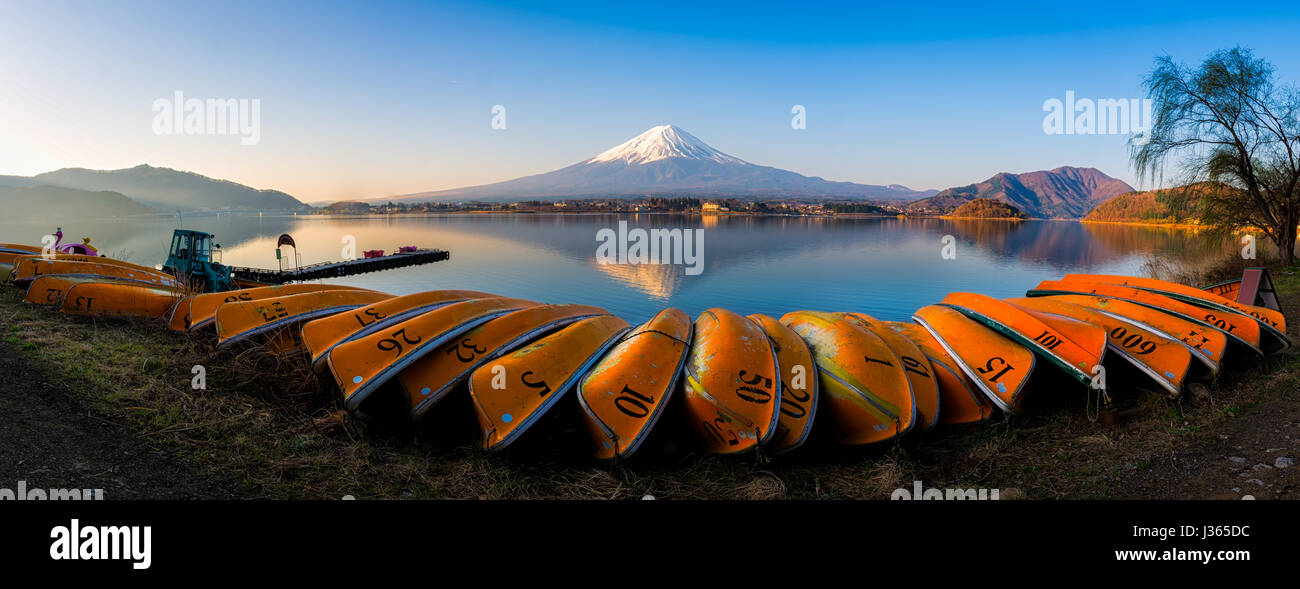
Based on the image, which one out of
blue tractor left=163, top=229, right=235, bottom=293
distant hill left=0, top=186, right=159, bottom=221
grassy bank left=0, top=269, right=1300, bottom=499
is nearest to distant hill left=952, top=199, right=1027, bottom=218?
blue tractor left=163, top=229, right=235, bottom=293

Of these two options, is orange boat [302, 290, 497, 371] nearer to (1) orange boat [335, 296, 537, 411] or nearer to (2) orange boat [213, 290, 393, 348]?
(1) orange boat [335, 296, 537, 411]

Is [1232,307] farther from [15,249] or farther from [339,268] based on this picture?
[339,268]

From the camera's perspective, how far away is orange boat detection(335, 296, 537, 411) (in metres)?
5.26

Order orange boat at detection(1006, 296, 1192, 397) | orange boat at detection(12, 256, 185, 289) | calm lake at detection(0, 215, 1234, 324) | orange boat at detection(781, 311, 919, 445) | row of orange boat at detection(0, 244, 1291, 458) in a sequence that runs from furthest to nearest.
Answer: calm lake at detection(0, 215, 1234, 324) → orange boat at detection(12, 256, 185, 289) → orange boat at detection(1006, 296, 1192, 397) → orange boat at detection(781, 311, 919, 445) → row of orange boat at detection(0, 244, 1291, 458)

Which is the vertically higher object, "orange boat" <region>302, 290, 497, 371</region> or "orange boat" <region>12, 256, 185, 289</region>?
"orange boat" <region>12, 256, 185, 289</region>

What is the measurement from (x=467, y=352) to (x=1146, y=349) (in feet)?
25.5

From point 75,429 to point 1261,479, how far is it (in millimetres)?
8848

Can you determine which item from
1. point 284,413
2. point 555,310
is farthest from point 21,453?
point 555,310

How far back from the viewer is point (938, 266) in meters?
41.5

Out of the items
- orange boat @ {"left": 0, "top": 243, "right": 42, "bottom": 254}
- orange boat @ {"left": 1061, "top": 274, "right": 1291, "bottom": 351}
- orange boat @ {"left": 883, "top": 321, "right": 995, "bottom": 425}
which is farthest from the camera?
orange boat @ {"left": 0, "top": 243, "right": 42, "bottom": 254}

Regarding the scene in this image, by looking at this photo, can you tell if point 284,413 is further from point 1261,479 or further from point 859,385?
point 1261,479

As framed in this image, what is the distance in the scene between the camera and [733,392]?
17.2 ft

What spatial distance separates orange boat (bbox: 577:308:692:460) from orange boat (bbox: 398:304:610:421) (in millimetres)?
1235

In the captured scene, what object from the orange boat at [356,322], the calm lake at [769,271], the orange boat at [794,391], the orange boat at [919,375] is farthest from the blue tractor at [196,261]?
the orange boat at [919,375]
